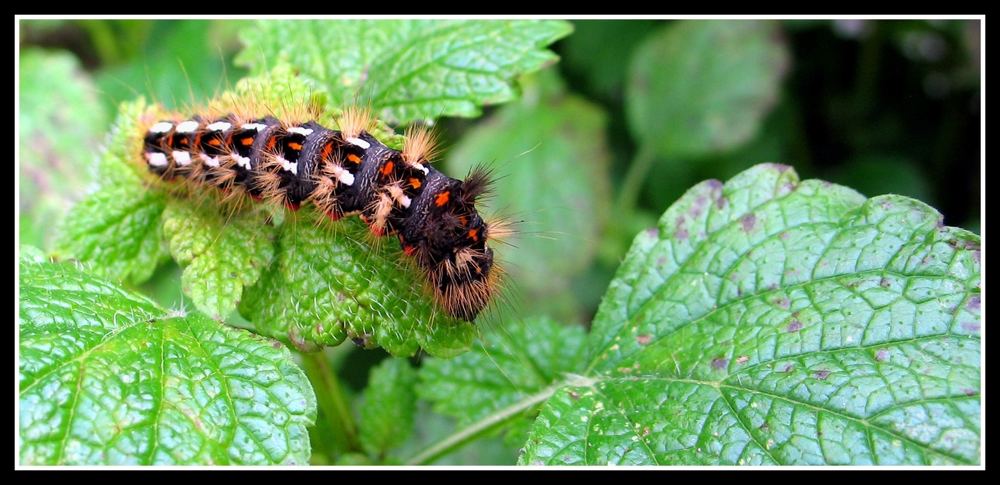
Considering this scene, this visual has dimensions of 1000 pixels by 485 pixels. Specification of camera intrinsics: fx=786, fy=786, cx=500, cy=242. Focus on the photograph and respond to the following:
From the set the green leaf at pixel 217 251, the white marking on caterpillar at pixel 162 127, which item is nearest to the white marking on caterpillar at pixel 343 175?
the green leaf at pixel 217 251

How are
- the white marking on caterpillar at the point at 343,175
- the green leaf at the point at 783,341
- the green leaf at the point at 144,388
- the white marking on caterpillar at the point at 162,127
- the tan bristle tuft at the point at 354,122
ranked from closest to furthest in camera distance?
the green leaf at the point at 144,388 < the green leaf at the point at 783,341 < the white marking on caterpillar at the point at 343,175 < the tan bristle tuft at the point at 354,122 < the white marking on caterpillar at the point at 162,127

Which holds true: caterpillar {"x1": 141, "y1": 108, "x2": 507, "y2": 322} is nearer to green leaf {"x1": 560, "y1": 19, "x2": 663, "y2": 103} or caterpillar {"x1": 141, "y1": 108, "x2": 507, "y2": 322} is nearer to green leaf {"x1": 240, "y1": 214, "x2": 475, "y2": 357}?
green leaf {"x1": 240, "y1": 214, "x2": 475, "y2": 357}

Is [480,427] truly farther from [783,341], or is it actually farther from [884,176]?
[884,176]

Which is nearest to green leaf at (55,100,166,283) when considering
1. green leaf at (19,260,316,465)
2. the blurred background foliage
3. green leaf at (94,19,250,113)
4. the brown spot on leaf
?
green leaf at (19,260,316,465)

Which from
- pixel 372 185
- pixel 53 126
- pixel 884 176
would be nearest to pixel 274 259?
pixel 372 185

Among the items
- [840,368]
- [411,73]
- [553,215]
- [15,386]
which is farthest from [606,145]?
[15,386]

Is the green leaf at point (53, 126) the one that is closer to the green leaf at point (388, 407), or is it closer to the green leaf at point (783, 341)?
the green leaf at point (388, 407)
